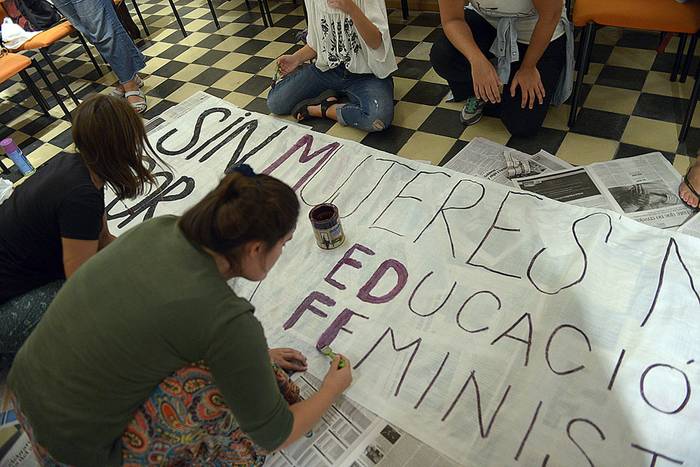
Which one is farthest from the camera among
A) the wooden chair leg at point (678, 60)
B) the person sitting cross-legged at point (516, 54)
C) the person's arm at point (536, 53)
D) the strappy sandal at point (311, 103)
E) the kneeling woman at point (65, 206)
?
the strappy sandal at point (311, 103)

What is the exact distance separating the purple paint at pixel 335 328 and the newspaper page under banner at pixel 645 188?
835mm

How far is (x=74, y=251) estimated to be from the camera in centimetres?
114

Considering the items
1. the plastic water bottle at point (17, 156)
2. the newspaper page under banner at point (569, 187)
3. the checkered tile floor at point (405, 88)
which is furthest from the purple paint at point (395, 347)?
the plastic water bottle at point (17, 156)

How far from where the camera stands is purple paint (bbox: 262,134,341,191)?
1.79 m

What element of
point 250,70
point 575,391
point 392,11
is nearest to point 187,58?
point 250,70

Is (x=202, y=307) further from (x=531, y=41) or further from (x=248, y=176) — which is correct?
(x=531, y=41)

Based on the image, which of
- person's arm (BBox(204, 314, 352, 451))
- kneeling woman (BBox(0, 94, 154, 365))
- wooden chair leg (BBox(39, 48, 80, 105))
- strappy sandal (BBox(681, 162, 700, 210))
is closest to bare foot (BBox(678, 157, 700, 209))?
strappy sandal (BBox(681, 162, 700, 210))

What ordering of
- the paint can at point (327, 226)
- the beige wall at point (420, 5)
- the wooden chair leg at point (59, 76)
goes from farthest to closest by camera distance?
the beige wall at point (420, 5)
the wooden chair leg at point (59, 76)
the paint can at point (327, 226)

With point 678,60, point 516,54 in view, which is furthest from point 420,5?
point 678,60

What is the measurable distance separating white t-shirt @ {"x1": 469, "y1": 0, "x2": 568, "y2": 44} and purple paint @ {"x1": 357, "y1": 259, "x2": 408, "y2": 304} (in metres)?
0.96

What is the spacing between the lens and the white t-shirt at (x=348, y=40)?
1.78 m

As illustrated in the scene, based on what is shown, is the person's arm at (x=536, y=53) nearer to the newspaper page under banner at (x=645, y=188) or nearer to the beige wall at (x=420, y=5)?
the newspaper page under banner at (x=645, y=188)

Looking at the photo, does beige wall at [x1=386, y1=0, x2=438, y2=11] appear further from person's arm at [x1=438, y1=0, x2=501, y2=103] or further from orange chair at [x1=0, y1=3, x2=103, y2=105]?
orange chair at [x1=0, y1=3, x2=103, y2=105]

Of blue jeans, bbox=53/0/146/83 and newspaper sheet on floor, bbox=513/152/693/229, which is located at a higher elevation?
blue jeans, bbox=53/0/146/83
